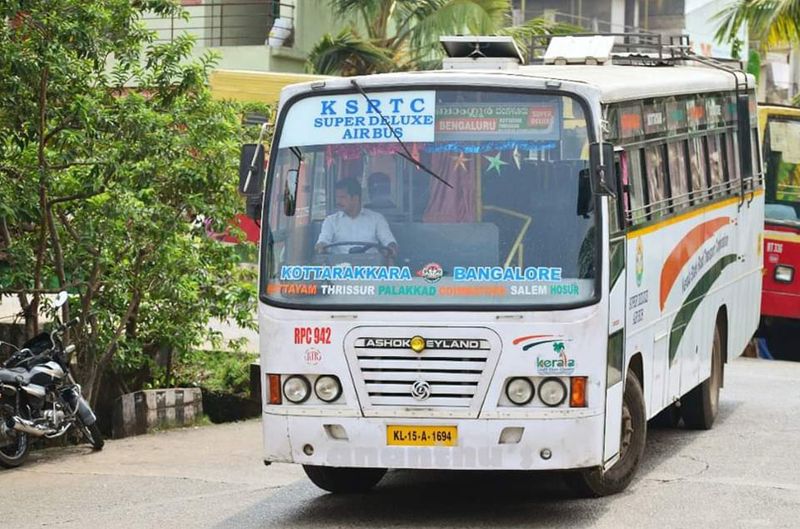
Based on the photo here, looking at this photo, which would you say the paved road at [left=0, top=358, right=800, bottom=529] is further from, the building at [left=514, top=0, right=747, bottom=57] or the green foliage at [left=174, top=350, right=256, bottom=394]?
the building at [left=514, top=0, right=747, bottom=57]

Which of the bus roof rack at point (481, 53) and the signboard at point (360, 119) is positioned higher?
the bus roof rack at point (481, 53)

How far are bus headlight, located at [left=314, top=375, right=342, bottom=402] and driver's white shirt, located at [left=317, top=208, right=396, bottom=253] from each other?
77cm

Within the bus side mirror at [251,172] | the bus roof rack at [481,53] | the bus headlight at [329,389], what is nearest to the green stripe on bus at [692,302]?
the bus roof rack at [481,53]

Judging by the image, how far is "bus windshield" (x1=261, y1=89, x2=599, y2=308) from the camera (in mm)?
9328

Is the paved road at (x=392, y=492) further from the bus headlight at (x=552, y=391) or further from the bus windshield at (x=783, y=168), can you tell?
the bus windshield at (x=783, y=168)

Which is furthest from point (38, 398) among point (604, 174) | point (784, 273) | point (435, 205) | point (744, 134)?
point (784, 273)

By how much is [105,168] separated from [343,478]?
3.94 meters

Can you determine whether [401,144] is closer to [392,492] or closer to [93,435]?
[392,492]

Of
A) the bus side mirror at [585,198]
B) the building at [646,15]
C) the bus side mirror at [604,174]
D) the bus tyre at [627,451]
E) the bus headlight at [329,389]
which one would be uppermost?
the building at [646,15]

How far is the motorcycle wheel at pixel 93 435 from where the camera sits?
12.9 m

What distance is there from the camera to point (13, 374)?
12.2 meters

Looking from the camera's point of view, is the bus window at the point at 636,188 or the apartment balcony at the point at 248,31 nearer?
the bus window at the point at 636,188

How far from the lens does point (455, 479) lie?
11.3 meters

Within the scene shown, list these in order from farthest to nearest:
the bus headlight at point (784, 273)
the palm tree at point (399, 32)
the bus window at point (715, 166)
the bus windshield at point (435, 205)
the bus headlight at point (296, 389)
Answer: the palm tree at point (399, 32), the bus headlight at point (784, 273), the bus window at point (715, 166), the bus headlight at point (296, 389), the bus windshield at point (435, 205)
